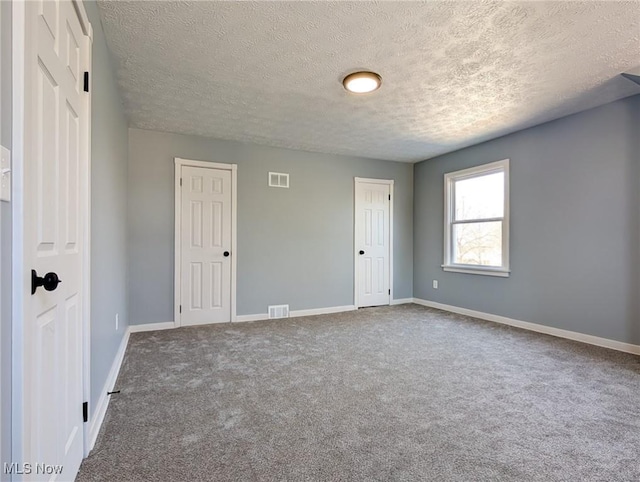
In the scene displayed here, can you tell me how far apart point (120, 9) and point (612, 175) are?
445cm

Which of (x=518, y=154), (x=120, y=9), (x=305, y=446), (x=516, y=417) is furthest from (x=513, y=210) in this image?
(x=120, y=9)

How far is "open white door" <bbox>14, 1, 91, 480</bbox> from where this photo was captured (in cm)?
100

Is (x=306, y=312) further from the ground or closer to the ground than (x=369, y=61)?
closer to the ground

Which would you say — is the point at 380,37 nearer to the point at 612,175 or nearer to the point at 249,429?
the point at 249,429

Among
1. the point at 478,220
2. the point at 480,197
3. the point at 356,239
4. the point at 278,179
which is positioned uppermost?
the point at 278,179

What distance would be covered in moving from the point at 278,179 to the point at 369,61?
8.48ft

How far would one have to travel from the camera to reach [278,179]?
16.2 ft

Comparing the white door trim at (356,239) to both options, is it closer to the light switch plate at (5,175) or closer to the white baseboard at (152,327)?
the white baseboard at (152,327)

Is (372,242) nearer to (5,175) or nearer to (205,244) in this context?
(205,244)

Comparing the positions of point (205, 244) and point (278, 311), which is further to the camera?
point (278, 311)

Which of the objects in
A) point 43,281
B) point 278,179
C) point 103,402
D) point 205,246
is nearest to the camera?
point 43,281

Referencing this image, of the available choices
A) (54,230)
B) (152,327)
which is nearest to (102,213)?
(54,230)

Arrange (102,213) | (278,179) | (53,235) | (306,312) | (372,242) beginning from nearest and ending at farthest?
(53,235) → (102,213) → (278,179) → (306,312) → (372,242)

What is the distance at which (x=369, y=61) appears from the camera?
261 cm
